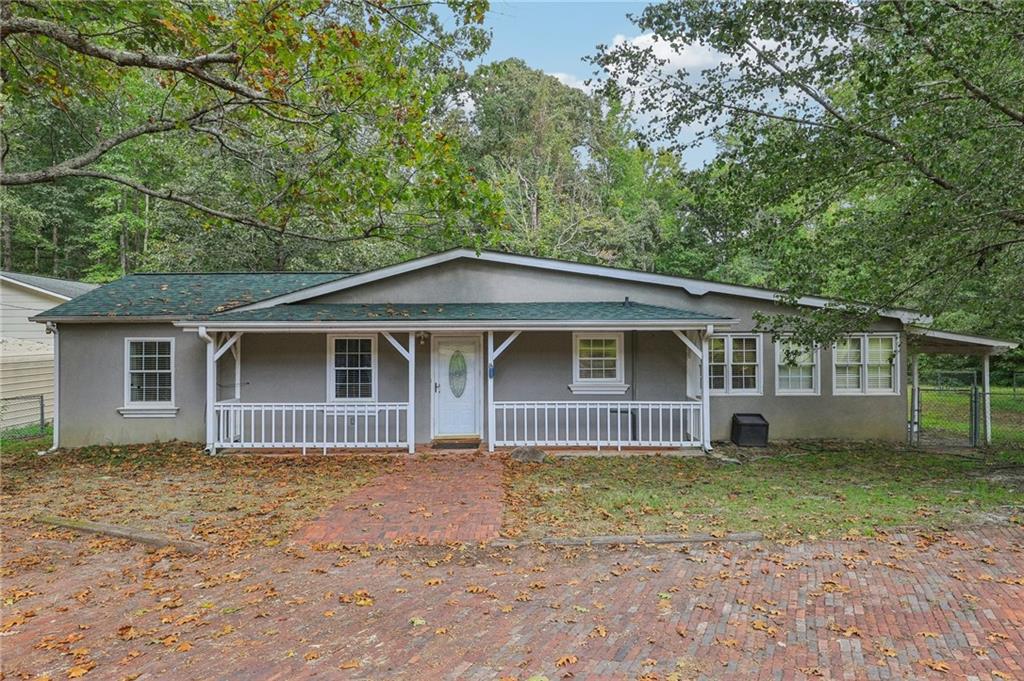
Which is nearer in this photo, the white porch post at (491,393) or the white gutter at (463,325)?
the white gutter at (463,325)

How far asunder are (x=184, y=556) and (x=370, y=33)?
279 inches

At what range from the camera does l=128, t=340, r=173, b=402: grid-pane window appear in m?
11.6

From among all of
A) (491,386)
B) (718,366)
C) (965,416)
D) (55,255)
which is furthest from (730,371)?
(55,255)

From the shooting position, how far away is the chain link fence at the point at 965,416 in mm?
12156

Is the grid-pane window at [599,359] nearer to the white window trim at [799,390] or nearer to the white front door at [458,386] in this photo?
the white front door at [458,386]

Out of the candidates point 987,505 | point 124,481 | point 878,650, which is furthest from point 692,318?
point 124,481

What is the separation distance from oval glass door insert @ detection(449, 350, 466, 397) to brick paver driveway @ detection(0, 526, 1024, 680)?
5.90 meters

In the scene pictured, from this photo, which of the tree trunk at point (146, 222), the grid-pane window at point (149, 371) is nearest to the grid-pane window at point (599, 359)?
the grid-pane window at point (149, 371)

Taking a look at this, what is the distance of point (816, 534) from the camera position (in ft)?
19.9

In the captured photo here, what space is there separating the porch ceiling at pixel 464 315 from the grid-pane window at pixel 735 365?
106 centimetres

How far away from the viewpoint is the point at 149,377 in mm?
11688

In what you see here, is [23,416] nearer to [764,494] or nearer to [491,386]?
[491,386]

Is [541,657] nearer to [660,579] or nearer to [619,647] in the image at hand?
[619,647]

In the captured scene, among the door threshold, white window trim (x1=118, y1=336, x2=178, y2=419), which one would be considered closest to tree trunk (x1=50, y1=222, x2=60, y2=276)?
white window trim (x1=118, y1=336, x2=178, y2=419)
